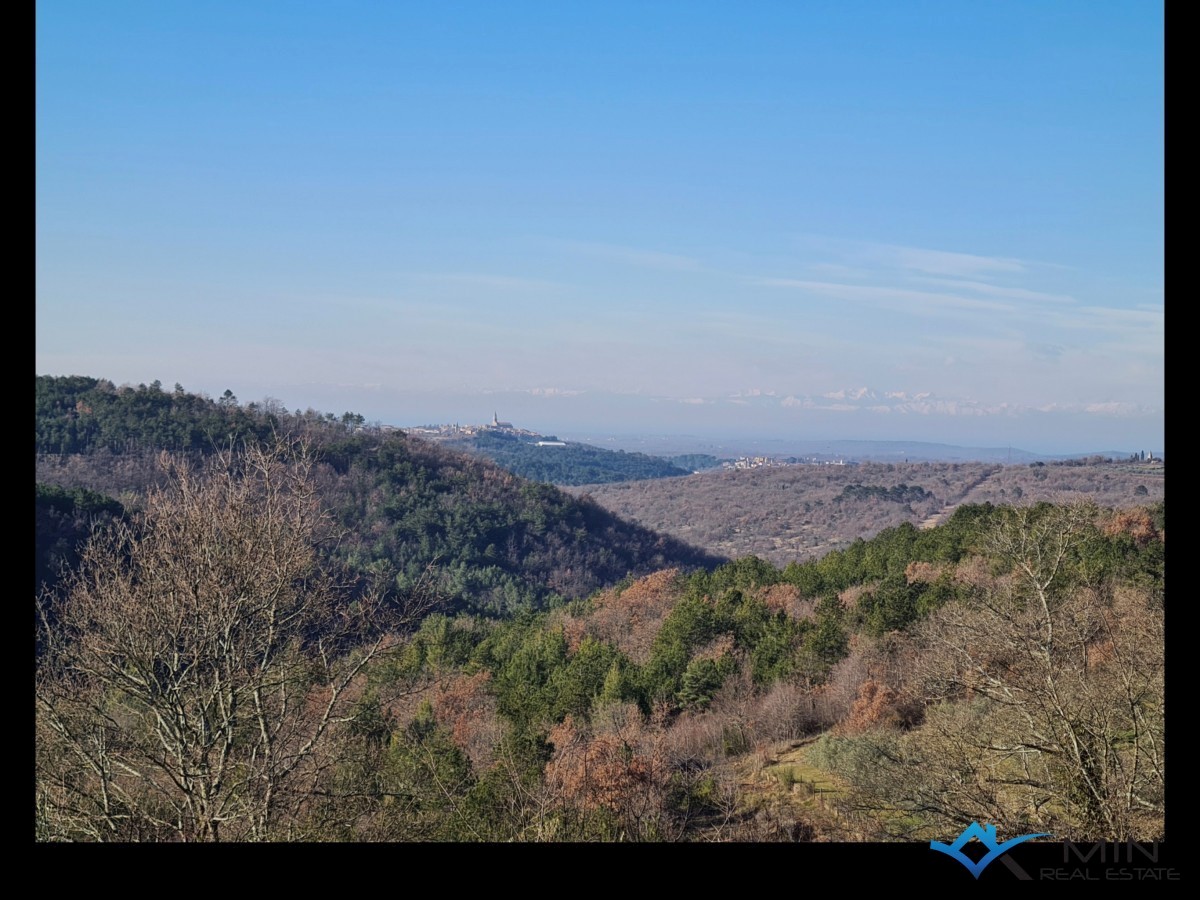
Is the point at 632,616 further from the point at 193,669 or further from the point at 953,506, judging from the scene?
the point at 953,506

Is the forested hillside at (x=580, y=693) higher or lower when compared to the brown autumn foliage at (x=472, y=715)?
higher

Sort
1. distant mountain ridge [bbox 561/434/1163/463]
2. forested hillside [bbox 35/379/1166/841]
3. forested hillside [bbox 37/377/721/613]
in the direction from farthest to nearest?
distant mountain ridge [bbox 561/434/1163/463], forested hillside [bbox 37/377/721/613], forested hillside [bbox 35/379/1166/841]

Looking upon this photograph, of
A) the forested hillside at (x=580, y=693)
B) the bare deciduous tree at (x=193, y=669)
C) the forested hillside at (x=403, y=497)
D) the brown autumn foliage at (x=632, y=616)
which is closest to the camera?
the bare deciduous tree at (x=193, y=669)

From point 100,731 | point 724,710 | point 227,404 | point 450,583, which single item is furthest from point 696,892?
point 227,404

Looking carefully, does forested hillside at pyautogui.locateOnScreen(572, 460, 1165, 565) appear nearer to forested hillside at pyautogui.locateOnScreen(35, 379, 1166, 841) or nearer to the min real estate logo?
forested hillside at pyautogui.locateOnScreen(35, 379, 1166, 841)

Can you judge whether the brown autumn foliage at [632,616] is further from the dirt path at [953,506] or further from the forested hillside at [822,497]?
the dirt path at [953,506]

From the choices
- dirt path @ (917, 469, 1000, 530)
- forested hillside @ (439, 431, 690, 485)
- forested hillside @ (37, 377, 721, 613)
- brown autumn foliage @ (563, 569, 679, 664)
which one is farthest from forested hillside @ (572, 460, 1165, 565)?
brown autumn foliage @ (563, 569, 679, 664)

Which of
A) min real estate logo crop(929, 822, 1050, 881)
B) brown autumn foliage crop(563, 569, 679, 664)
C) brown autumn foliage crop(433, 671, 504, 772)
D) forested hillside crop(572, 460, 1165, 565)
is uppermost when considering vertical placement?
min real estate logo crop(929, 822, 1050, 881)

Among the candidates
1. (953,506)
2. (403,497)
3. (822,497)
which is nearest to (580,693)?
(403,497)

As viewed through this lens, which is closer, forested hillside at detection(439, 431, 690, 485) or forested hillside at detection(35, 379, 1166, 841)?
forested hillside at detection(35, 379, 1166, 841)

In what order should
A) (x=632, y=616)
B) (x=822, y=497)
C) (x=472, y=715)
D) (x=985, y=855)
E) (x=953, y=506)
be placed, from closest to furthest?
(x=985, y=855)
(x=472, y=715)
(x=632, y=616)
(x=953, y=506)
(x=822, y=497)

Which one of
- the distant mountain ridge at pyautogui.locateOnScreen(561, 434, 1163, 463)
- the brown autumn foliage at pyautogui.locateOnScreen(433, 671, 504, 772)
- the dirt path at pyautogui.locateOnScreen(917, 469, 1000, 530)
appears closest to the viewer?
the brown autumn foliage at pyautogui.locateOnScreen(433, 671, 504, 772)

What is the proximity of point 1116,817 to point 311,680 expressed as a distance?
7.50m

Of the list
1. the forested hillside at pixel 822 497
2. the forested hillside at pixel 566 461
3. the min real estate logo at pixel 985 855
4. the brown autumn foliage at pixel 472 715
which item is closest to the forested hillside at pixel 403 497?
the forested hillside at pixel 822 497
